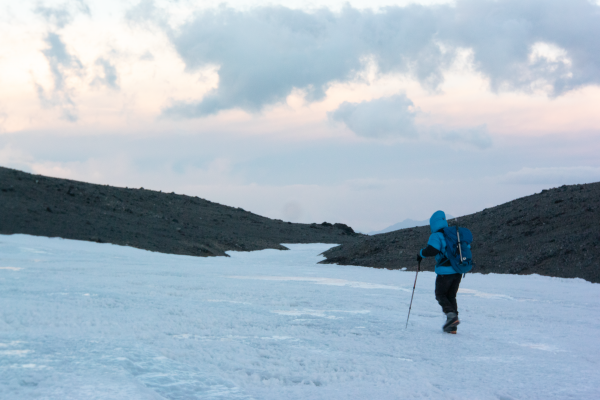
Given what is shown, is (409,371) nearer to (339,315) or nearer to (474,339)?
(474,339)

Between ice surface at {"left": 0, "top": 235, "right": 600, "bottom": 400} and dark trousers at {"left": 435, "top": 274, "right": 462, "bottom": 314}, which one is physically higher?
dark trousers at {"left": 435, "top": 274, "right": 462, "bottom": 314}

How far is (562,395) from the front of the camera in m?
5.09

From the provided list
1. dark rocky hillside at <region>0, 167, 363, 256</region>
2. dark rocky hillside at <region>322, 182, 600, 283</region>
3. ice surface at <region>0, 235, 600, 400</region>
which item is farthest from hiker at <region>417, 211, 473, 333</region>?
dark rocky hillside at <region>0, 167, 363, 256</region>

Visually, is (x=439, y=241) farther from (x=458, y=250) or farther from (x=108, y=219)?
(x=108, y=219)

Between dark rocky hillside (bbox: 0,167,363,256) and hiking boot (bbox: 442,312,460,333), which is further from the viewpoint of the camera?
dark rocky hillside (bbox: 0,167,363,256)

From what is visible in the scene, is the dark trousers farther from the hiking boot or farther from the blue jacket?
the hiking boot

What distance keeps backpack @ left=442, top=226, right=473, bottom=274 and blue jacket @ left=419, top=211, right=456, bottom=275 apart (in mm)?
90

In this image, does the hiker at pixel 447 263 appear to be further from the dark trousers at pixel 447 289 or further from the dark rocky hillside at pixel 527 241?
the dark rocky hillside at pixel 527 241

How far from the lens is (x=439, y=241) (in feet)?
27.6

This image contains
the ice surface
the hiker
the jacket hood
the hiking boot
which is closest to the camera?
the ice surface

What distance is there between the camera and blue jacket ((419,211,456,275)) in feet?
27.5

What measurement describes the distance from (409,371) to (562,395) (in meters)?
1.56

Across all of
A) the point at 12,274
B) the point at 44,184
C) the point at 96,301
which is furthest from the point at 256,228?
the point at 96,301

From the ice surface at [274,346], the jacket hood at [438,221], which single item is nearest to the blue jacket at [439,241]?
the jacket hood at [438,221]
